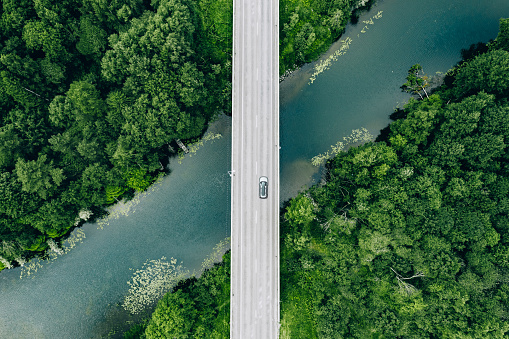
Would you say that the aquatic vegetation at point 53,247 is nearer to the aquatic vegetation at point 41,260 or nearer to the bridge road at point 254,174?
the aquatic vegetation at point 41,260

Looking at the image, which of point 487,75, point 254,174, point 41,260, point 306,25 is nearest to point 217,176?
point 254,174

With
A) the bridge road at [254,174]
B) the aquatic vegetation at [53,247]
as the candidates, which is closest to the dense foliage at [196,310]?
the bridge road at [254,174]

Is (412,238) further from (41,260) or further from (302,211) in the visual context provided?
(41,260)

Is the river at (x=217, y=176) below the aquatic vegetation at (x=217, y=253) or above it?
above

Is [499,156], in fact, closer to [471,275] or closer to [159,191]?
[471,275]

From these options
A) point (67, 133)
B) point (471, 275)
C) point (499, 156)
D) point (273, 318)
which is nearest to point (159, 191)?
point (67, 133)

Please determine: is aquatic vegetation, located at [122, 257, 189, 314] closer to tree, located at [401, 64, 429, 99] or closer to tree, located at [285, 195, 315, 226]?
tree, located at [285, 195, 315, 226]

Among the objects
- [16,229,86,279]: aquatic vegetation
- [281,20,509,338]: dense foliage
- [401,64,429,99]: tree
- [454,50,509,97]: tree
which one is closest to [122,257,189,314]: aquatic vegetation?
[16,229,86,279]: aquatic vegetation
